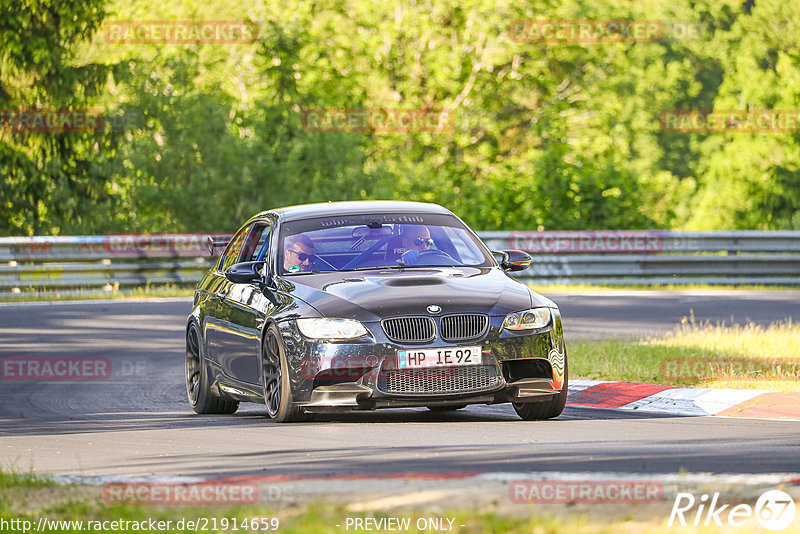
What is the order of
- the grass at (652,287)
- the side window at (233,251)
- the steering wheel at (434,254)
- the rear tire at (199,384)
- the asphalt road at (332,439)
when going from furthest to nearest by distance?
the grass at (652,287)
the side window at (233,251)
the rear tire at (199,384)
the steering wheel at (434,254)
the asphalt road at (332,439)

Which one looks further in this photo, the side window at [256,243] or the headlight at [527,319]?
the side window at [256,243]

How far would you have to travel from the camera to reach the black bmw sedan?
32.2 feet

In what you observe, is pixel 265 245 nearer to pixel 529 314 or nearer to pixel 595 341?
pixel 529 314

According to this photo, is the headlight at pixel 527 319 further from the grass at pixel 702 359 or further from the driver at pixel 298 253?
the grass at pixel 702 359

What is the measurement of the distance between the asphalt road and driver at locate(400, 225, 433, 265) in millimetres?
1182

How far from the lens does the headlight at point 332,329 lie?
984 centimetres

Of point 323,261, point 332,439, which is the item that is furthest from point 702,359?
point 332,439

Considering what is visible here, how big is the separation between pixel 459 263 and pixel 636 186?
21.6 m

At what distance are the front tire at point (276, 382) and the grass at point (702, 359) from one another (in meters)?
3.48

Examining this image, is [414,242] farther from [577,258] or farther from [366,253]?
[577,258]

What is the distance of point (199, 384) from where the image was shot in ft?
39.9

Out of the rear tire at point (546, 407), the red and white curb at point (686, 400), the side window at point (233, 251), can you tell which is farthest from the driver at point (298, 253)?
the red and white curb at point (686, 400)

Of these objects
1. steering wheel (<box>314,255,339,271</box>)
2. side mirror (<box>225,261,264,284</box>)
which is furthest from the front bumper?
side mirror (<box>225,261,264,284</box>)

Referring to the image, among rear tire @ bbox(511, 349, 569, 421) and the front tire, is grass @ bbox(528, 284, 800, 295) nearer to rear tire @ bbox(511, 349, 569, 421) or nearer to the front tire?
rear tire @ bbox(511, 349, 569, 421)
